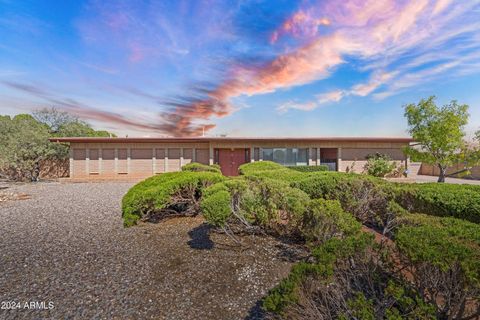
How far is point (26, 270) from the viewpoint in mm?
3594

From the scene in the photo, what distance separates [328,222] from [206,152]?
588 inches

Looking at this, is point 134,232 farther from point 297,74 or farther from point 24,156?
point 24,156

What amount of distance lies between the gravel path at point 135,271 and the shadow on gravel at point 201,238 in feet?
0.07

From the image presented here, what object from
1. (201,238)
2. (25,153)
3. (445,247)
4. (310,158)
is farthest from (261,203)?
(25,153)

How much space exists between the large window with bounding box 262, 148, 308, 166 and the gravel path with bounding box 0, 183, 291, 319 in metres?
12.3

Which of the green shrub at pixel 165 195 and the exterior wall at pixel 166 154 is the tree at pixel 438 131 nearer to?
the exterior wall at pixel 166 154

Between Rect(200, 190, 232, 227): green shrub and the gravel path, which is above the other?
Rect(200, 190, 232, 227): green shrub

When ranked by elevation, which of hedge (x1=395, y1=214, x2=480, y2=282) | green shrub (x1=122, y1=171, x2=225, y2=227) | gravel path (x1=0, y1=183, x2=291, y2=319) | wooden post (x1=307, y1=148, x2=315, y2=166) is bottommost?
gravel path (x1=0, y1=183, x2=291, y2=319)

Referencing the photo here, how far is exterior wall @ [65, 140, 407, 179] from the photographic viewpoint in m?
16.8

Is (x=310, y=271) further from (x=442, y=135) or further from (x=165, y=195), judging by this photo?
(x=442, y=135)

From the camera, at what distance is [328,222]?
11.1 ft

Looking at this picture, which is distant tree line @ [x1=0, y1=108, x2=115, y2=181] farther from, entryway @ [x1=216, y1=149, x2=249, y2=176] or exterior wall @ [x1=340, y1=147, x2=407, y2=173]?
exterior wall @ [x1=340, y1=147, x2=407, y2=173]

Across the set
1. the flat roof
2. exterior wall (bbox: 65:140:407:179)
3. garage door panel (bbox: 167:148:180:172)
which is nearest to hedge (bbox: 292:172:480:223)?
the flat roof

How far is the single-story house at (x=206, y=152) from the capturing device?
54.9 ft
